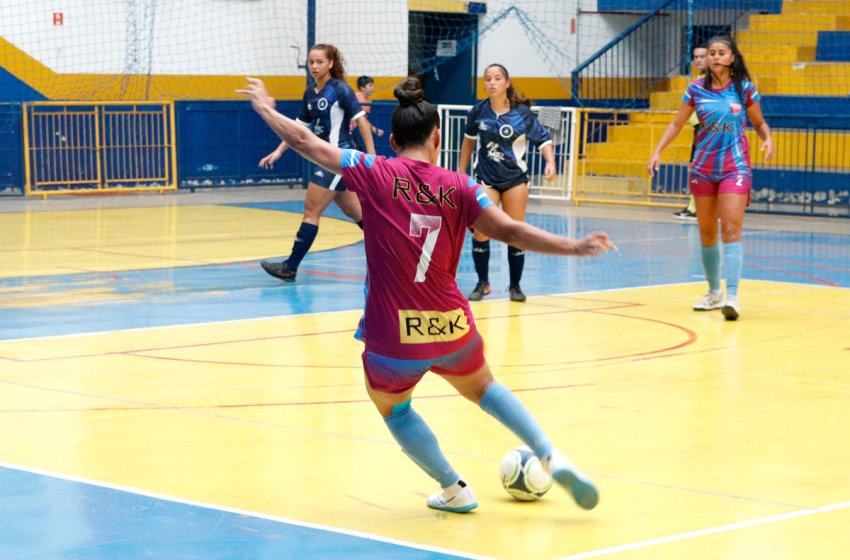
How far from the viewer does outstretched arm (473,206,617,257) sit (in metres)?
5.19

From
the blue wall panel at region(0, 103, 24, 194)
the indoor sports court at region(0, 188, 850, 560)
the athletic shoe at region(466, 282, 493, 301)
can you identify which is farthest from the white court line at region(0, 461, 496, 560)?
the blue wall panel at region(0, 103, 24, 194)

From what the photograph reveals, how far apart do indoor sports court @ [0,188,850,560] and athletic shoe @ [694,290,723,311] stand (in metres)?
0.31

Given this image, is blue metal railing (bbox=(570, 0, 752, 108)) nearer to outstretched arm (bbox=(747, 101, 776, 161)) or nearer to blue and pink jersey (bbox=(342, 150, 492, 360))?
outstretched arm (bbox=(747, 101, 776, 161))

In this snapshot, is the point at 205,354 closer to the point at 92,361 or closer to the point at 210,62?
the point at 92,361

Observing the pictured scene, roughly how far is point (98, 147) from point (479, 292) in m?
12.1

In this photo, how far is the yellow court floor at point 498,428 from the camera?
18.5ft

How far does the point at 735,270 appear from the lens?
1131cm

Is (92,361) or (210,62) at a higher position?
(210,62)

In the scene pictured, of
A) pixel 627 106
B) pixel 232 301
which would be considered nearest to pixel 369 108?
pixel 627 106

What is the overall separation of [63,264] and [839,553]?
10297 millimetres

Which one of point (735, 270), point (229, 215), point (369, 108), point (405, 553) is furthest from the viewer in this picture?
point (369, 108)

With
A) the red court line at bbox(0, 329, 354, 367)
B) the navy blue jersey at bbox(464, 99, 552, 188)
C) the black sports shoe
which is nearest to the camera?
the red court line at bbox(0, 329, 354, 367)

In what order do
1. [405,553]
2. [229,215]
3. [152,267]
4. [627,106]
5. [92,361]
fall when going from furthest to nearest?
[627,106] < [229,215] < [152,267] < [92,361] < [405,553]

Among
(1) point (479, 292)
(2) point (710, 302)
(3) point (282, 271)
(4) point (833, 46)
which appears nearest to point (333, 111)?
(3) point (282, 271)
